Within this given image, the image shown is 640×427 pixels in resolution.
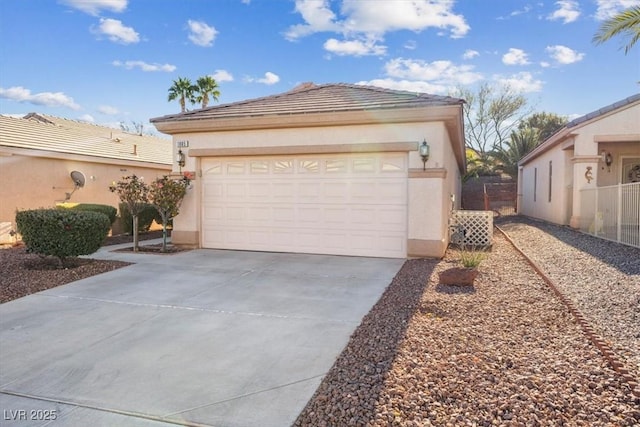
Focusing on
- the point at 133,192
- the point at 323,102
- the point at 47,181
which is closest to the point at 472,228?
the point at 323,102

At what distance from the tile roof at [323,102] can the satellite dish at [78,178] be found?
5.92 meters

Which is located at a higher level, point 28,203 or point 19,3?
point 19,3

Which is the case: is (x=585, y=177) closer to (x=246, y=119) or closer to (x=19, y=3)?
(x=246, y=119)

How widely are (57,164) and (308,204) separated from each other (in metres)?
9.83

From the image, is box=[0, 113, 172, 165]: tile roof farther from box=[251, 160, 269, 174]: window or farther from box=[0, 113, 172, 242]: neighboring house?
box=[251, 160, 269, 174]: window

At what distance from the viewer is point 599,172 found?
15305 mm

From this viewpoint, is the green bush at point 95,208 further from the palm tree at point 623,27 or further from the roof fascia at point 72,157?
the palm tree at point 623,27

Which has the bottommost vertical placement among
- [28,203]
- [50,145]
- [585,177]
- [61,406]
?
[61,406]

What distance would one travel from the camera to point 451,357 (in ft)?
12.2

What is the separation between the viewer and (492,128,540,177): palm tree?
2723 centimetres

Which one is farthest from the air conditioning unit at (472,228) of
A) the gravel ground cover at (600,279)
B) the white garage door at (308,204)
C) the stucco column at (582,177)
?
the stucco column at (582,177)

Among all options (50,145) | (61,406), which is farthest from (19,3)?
(61,406)

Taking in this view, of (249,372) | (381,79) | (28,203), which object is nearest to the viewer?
(249,372)

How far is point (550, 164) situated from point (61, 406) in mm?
19357
